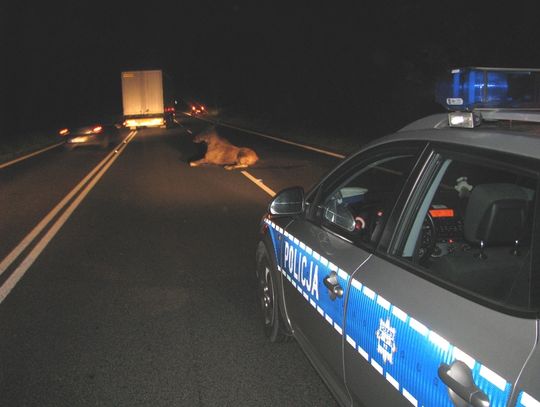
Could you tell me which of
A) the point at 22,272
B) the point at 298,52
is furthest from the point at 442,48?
the point at 298,52

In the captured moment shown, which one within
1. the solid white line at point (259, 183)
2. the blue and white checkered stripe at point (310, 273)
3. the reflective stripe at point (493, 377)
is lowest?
the solid white line at point (259, 183)

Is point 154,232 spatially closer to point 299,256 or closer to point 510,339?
point 299,256

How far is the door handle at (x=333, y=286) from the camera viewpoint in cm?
262

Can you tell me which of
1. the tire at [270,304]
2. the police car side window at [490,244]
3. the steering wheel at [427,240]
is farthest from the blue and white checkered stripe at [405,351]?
the tire at [270,304]

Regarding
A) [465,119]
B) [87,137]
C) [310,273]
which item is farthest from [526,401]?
[87,137]

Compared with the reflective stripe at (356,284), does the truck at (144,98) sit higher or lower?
higher

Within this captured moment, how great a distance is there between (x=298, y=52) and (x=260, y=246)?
47.2 m

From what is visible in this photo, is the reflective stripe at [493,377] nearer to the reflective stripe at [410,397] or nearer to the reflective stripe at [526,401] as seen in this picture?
the reflective stripe at [526,401]

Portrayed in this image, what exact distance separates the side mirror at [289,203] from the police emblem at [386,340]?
54.4 inches

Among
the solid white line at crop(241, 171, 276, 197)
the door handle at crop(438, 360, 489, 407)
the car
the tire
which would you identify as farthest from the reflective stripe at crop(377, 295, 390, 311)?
the car

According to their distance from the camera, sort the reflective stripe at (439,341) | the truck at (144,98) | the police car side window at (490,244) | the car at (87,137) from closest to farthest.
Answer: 1. the reflective stripe at (439,341)
2. the police car side window at (490,244)
3. the car at (87,137)
4. the truck at (144,98)

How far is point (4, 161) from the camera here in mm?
19406

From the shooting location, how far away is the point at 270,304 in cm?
410

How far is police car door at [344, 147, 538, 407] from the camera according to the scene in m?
1.64
